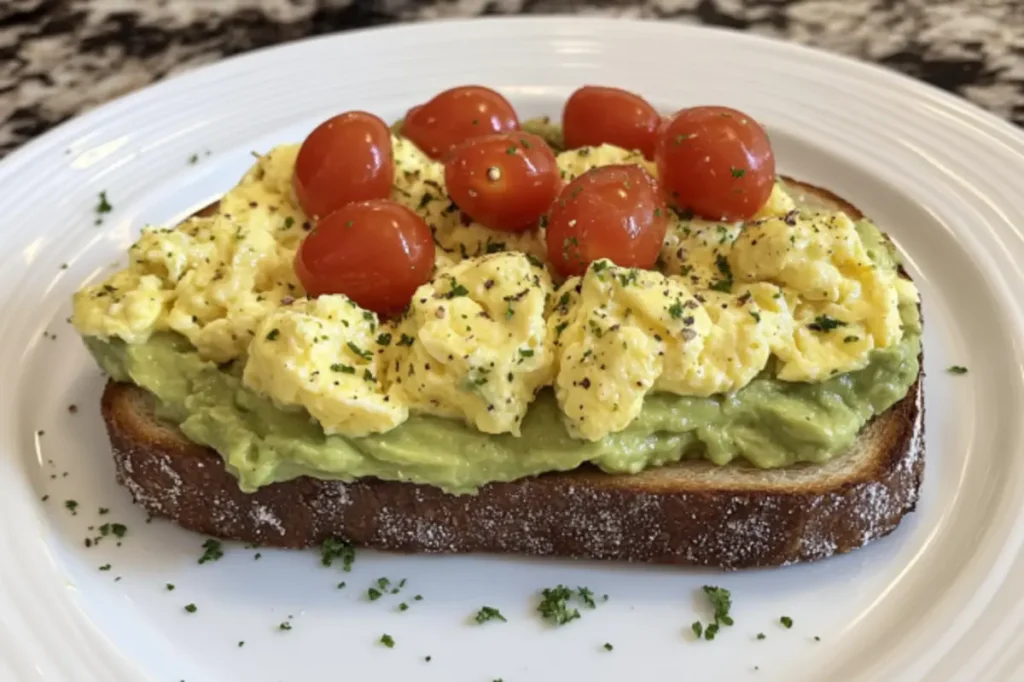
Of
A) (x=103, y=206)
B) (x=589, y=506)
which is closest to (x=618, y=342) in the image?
(x=589, y=506)

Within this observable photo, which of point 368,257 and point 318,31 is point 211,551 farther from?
point 318,31

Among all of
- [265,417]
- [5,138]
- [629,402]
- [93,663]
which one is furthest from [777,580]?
[5,138]

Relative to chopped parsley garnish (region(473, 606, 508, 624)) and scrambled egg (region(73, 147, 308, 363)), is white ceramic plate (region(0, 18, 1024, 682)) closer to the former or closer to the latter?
chopped parsley garnish (region(473, 606, 508, 624))

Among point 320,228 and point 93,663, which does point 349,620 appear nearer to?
point 93,663

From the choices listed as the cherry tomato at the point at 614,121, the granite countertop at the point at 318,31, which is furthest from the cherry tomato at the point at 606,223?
the granite countertop at the point at 318,31

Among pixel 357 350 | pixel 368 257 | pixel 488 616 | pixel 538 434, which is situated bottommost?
pixel 488 616

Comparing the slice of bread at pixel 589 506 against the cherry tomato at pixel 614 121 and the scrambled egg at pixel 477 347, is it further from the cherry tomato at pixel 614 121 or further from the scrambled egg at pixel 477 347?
the cherry tomato at pixel 614 121
